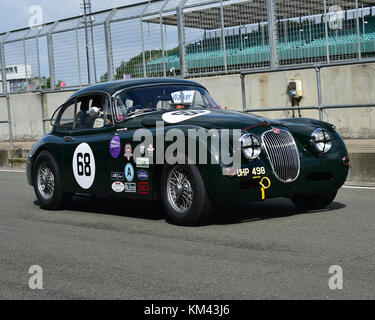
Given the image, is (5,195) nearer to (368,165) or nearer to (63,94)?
(368,165)

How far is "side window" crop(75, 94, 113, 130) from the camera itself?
8203mm

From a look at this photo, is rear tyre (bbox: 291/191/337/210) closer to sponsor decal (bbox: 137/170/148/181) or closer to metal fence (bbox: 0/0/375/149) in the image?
sponsor decal (bbox: 137/170/148/181)

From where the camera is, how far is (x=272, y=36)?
1558 centimetres

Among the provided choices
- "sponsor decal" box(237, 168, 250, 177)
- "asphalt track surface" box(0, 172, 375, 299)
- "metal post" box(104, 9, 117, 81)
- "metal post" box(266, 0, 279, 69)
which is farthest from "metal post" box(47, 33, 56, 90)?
"sponsor decal" box(237, 168, 250, 177)

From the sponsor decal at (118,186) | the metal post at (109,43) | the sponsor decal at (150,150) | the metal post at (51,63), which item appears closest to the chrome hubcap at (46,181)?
the sponsor decal at (118,186)

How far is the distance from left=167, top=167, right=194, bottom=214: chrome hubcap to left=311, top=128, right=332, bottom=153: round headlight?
1.45 m

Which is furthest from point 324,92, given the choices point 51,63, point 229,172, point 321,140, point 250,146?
point 51,63

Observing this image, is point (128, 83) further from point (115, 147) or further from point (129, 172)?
point (129, 172)

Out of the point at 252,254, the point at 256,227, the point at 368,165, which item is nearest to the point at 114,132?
the point at 256,227

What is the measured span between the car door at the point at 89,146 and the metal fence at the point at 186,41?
7.32m

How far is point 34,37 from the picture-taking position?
68.7 ft
